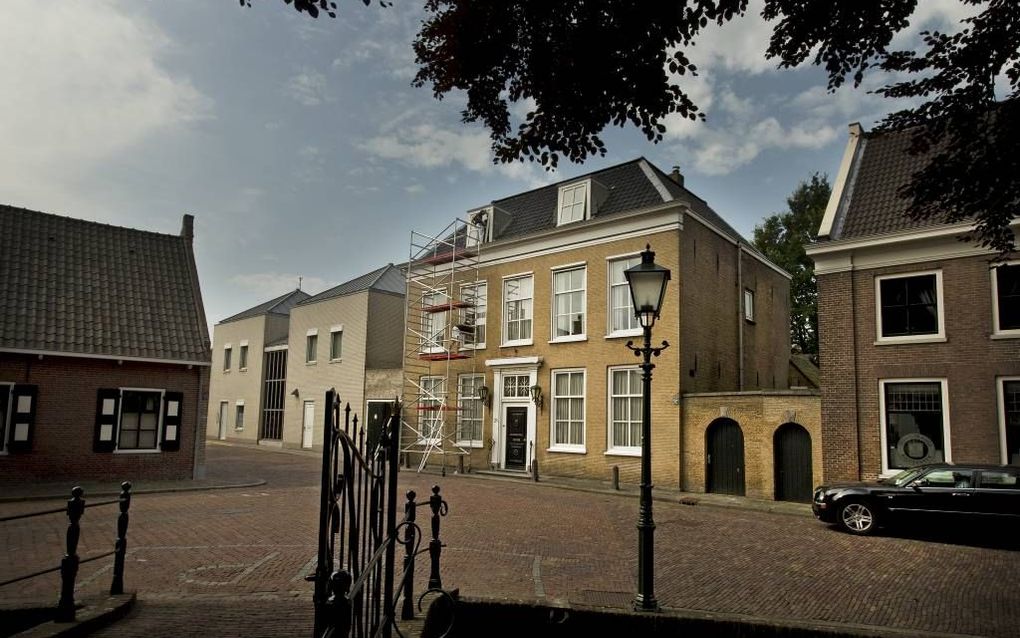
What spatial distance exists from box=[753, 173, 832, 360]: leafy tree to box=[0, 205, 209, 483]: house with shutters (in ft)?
94.1

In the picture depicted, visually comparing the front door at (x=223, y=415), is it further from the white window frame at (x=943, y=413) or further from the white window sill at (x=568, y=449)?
the white window frame at (x=943, y=413)

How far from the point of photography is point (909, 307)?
1638 centimetres

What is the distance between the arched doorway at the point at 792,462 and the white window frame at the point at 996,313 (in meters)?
4.85

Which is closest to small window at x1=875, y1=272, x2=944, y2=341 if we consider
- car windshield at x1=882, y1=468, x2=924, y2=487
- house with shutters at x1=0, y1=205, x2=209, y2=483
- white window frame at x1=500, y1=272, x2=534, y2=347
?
car windshield at x1=882, y1=468, x2=924, y2=487

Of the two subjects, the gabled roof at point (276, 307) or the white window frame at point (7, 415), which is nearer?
the white window frame at point (7, 415)

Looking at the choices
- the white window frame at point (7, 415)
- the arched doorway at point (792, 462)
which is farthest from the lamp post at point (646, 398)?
the white window frame at point (7, 415)

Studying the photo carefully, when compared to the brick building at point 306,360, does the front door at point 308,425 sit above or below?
below

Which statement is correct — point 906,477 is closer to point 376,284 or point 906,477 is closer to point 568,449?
point 568,449

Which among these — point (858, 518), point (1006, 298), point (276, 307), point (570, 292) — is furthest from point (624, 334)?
point (276, 307)

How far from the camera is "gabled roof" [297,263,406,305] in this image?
33.0m

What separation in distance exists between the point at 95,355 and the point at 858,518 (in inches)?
733

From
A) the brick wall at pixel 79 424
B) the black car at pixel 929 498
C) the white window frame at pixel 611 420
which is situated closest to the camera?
→ the black car at pixel 929 498

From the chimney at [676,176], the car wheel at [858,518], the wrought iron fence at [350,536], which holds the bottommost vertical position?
the car wheel at [858,518]

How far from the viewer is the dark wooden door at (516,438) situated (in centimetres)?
2362
